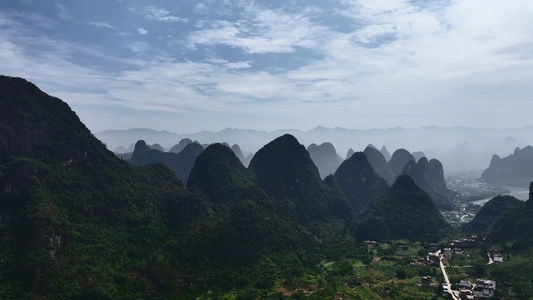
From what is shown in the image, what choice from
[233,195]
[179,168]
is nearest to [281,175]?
[233,195]

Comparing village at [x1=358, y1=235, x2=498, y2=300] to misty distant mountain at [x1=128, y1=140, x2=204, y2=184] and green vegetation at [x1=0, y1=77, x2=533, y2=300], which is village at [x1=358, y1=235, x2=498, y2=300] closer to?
green vegetation at [x1=0, y1=77, x2=533, y2=300]

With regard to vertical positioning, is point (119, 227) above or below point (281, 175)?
below

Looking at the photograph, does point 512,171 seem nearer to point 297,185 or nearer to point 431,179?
point 431,179

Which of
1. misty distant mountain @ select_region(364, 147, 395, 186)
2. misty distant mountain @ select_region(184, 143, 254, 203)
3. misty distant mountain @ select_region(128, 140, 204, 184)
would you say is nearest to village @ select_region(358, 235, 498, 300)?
misty distant mountain @ select_region(184, 143, 254, 203)

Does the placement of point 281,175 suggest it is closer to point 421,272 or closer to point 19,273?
point 421,272

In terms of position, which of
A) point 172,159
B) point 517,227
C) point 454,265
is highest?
point 172,159

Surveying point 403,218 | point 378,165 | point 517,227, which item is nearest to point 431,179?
point 378,165
